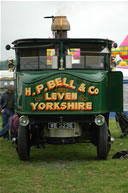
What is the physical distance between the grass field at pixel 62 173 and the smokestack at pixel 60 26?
556 cm

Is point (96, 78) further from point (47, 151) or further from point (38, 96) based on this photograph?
point (47, 151)

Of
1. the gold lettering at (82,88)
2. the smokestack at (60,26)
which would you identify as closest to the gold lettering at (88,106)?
the gold lettering at (82,88)

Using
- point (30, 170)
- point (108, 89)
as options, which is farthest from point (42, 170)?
point (108, 89)

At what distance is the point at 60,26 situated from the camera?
679 inches

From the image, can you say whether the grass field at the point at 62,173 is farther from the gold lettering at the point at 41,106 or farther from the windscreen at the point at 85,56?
the windscreen at the point at 85,56

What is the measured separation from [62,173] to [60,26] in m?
9.00

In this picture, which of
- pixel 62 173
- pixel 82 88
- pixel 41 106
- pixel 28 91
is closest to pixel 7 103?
pixel 28 91

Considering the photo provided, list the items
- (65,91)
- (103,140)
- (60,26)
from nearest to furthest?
1. (65,91)
2. (103,140)
3. (60,26)

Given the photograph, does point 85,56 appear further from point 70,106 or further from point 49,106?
point 49,106

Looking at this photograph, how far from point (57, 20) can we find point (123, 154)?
794cm

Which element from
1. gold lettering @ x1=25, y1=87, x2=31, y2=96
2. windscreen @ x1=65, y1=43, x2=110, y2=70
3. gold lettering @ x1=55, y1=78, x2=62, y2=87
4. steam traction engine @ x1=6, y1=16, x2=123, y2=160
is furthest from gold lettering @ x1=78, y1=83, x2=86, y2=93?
gold lettering @ x1=25, y1=87, x2=31, y2=96

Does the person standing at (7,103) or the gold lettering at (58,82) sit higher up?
the gold lettering at (58,82)

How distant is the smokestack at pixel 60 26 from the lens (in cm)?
1688

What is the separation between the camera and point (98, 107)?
34.0 ft
